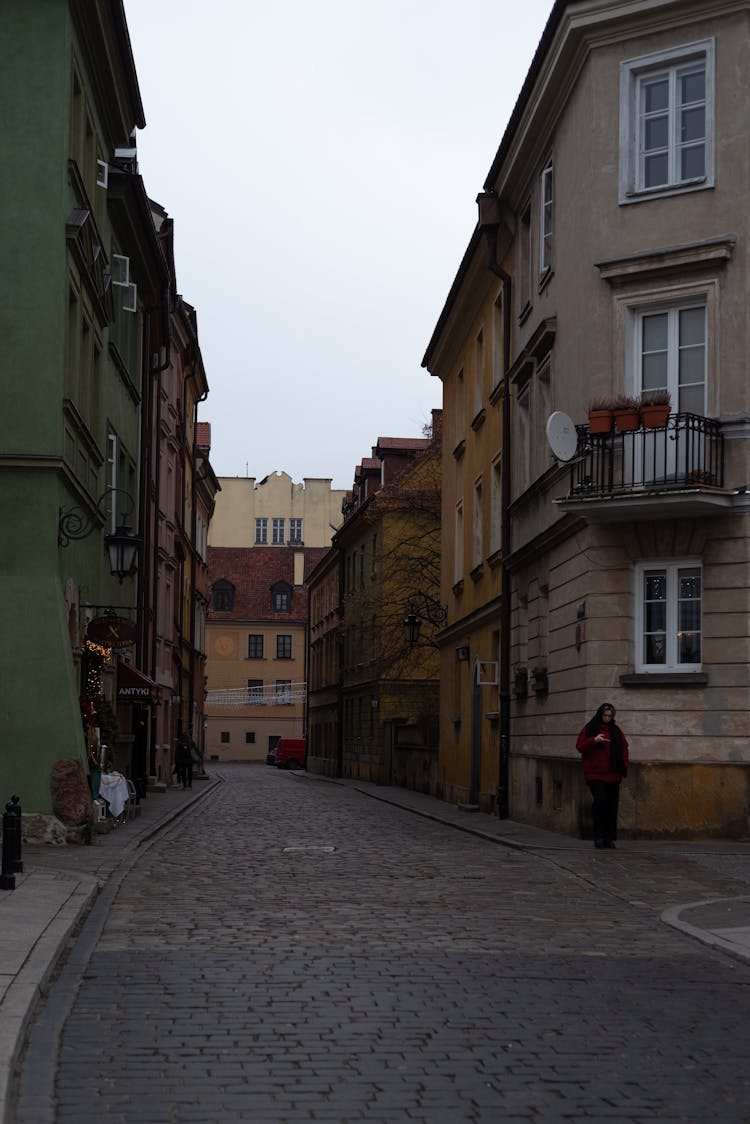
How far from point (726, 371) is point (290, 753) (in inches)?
2474

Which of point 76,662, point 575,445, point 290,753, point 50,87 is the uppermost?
point 50,87

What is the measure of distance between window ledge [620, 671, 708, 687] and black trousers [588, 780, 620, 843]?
66.0 inches

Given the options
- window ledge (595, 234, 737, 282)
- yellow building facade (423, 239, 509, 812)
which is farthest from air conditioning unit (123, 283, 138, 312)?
window ledge (595, 234, 737, 282)

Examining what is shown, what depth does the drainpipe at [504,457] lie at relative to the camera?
27.6 metres

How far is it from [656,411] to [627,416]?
0.45m

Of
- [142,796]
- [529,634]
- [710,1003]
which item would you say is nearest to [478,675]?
[529,634]

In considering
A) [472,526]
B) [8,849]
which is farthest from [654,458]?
[472,526]

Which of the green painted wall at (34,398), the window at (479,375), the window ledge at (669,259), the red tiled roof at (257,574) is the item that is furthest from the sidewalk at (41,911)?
the red tiled roof at (257,574)

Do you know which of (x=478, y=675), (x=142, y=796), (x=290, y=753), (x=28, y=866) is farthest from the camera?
(x=290, y=753)

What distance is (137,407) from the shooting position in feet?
103

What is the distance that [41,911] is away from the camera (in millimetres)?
11789

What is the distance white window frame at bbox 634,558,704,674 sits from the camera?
2041 cm

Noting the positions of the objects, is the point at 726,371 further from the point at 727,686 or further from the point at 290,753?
the point at 290,753

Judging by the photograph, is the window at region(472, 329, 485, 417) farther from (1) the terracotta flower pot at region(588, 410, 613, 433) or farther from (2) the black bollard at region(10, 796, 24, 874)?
(2) the black bollard at region(10, 796, 24, 874)
